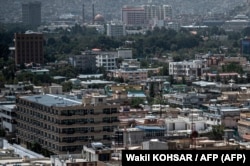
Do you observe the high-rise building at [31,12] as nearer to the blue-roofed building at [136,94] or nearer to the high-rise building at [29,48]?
the high-rise building at [29,48]

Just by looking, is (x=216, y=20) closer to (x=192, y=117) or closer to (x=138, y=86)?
(x=138, y=86)

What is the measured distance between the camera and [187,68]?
43.5 meters

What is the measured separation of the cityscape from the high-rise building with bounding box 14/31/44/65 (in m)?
0.05

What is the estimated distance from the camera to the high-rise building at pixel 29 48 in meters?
46.6

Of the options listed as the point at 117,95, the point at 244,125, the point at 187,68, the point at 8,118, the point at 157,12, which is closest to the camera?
the point at 244,125

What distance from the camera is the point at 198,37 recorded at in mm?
62688

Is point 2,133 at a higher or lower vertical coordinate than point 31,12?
lower

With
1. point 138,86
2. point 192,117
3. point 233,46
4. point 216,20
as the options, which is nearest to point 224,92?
point 138,86

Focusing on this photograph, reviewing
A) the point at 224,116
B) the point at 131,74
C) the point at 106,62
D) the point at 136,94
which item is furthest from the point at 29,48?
the point at 224,116

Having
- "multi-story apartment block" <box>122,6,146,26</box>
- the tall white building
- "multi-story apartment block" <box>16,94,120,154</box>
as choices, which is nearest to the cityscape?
"multi-story apartment block" <box>16,94,120,154</box>

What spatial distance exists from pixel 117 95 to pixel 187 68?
1250 centimetres

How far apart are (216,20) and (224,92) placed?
58.6 metres

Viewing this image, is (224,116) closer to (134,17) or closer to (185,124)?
(185,124)

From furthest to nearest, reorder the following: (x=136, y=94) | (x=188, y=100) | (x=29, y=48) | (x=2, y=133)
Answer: (x=29, y=48)
(x=136, y=94)
(x=188, y=100)
(x=2, y=133)
